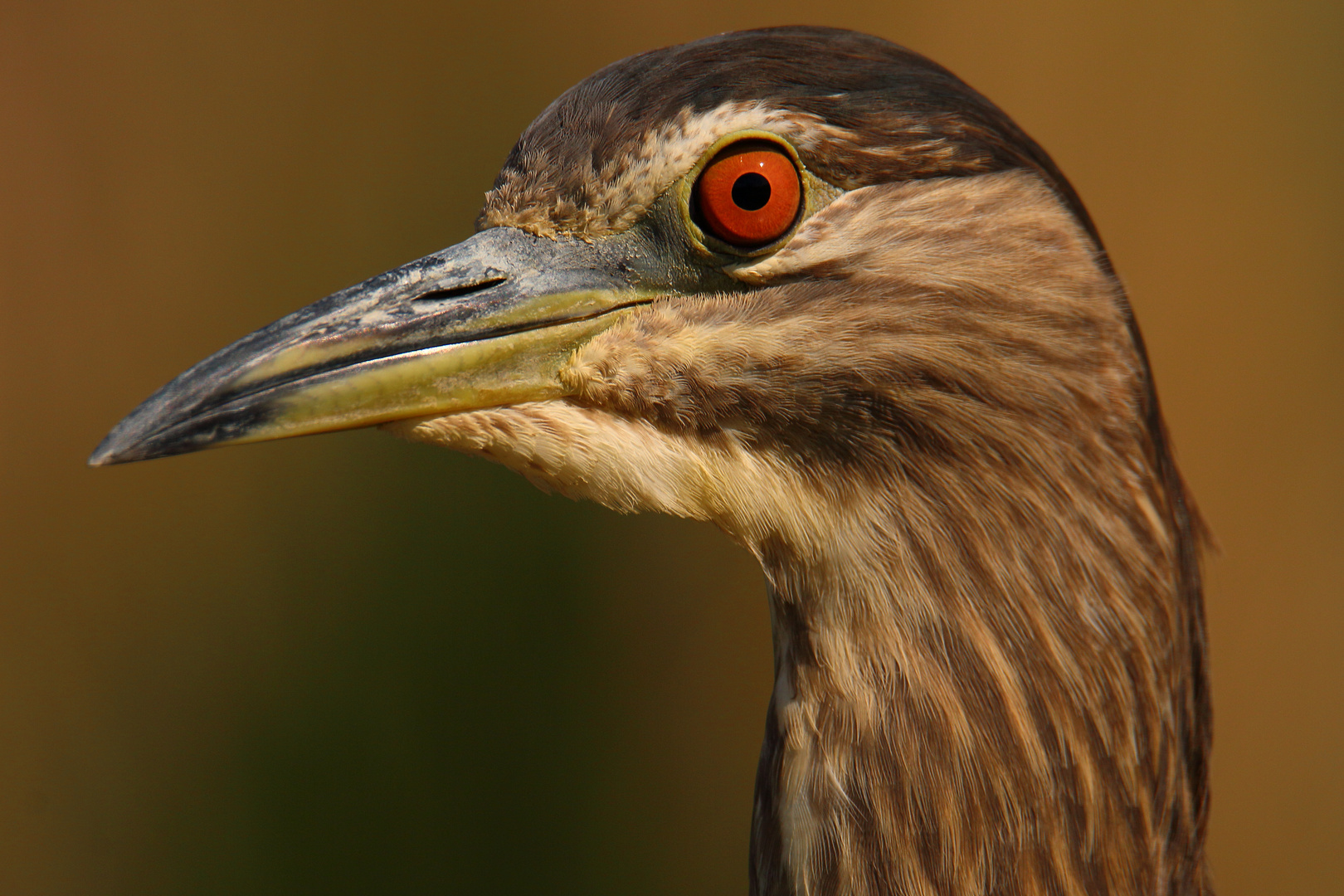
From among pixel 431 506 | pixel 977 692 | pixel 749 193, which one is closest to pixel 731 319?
pixel 749 193

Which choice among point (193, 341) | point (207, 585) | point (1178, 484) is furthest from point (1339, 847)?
point (193, 341)

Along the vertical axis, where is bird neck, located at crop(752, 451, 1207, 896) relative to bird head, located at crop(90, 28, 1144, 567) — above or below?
below

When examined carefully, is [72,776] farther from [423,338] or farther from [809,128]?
[809,128]

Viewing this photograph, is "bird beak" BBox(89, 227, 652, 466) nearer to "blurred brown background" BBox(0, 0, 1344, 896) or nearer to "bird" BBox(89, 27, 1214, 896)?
"bird" BBox(89, 27, 1214, 896)

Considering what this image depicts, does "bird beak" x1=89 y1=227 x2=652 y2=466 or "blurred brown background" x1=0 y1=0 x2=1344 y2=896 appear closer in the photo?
"bird beak" x1=89 y1=227 x2=652 y2=466

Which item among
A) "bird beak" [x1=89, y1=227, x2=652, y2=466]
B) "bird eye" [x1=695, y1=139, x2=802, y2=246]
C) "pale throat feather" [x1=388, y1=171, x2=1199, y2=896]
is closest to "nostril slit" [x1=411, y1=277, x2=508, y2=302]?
"bird beak" [x1=89, y1=227, x2=652, y2=466]

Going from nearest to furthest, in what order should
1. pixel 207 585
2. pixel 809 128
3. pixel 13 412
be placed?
pixel 809 128, pixel 13 412, pixel 207 585

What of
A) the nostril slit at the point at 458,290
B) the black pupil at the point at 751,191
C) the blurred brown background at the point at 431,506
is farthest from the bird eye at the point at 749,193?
the blurred brown background at the point at 431,506

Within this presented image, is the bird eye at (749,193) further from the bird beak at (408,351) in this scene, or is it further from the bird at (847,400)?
the bird beak at (408,351)
